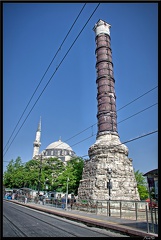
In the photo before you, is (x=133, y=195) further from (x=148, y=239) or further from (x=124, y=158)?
(x=148, y=239)

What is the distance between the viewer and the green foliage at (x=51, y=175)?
105 feet

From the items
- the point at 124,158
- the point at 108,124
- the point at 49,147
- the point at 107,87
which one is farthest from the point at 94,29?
the point at 49,147

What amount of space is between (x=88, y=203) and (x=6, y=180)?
33.4 m

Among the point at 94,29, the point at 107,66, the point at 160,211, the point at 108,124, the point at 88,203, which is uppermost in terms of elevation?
the point at 94,29

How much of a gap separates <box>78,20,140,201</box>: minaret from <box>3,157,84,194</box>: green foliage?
703 centimetres

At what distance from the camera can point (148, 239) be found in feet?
19.7

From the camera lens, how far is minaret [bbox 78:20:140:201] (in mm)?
20672

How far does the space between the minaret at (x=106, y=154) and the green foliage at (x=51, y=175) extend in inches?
277

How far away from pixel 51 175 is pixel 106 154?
62.0ft

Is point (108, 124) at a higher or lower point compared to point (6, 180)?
higher

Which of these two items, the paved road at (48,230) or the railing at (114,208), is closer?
the paved road at (48,230)

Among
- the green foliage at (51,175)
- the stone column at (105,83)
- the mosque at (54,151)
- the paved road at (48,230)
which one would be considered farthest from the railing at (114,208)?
the mosque at (54,151)

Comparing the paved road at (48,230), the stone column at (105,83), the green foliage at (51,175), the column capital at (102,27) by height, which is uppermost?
the column capital at (102,27)

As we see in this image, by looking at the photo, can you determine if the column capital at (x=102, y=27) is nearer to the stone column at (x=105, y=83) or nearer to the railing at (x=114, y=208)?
the stone column at (x=105, y=83)
